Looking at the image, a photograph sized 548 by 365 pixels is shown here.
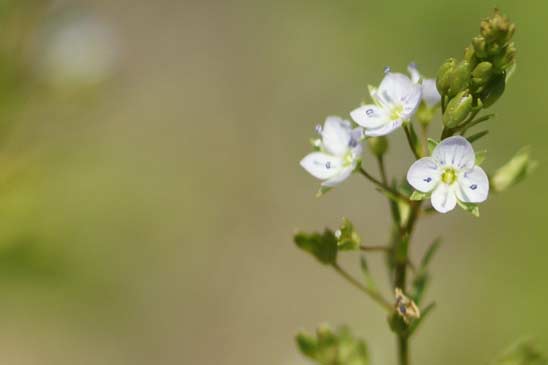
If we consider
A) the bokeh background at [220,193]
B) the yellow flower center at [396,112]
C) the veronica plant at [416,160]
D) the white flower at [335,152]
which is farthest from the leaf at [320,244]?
the bokeh background at [220,193]

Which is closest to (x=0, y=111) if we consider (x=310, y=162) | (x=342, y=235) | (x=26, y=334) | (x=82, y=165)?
(x=82, y=165)

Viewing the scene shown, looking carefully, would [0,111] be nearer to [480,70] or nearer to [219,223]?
[219,223]

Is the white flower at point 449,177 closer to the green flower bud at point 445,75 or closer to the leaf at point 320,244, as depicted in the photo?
the green flower bud at point 445,75

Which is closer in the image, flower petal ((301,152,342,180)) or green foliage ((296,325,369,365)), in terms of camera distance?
flower petal ((301,152,342,180))

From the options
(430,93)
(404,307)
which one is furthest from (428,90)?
(404,307)

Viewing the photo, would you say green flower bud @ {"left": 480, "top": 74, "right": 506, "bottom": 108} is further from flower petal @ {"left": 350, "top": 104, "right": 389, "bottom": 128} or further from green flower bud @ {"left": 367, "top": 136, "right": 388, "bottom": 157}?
green flower bud @ {"left": 367, "top": 136, "right": 388, "bottom": 157}

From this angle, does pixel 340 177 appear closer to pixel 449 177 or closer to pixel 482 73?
pixel 449 177

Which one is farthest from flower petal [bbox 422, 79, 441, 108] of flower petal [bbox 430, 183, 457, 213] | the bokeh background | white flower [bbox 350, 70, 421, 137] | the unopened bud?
the bokeh background
